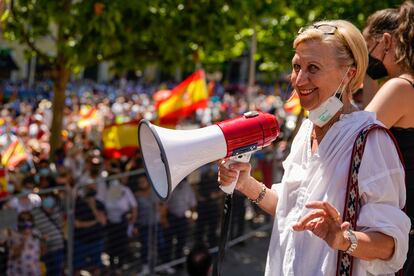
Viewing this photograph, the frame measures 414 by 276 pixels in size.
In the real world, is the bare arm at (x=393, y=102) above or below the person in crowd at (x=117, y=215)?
above

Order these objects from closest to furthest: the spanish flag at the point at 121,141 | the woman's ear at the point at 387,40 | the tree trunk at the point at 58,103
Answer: the woman's ear at the point at 387,40, the tree trunk at the point at 58,103, the spanish flag at the point at 121,141

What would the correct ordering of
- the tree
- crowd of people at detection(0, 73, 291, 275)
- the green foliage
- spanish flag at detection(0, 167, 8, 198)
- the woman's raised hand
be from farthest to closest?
the green foliage < the tree < spanish flag at detection(0, 167, 8, 198) < crowd of people at detection(0, 73, 291, 275) < the woman's raised hand

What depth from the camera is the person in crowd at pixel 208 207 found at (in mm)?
7730

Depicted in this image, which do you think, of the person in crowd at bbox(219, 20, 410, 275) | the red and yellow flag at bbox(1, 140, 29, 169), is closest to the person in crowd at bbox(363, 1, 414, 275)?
the person in crowd at bbox(219, 20, 410, 275)

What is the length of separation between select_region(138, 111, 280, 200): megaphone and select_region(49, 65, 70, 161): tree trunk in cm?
587

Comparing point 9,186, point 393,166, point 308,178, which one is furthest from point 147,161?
point 9,186

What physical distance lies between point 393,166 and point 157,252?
542 cm

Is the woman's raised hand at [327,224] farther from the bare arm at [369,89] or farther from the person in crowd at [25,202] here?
the person in crowd at [25,202]

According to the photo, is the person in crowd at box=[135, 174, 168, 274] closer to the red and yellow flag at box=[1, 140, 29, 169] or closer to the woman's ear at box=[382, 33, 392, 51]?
the red and yellow flag at box=[1, 140, 29, 169]

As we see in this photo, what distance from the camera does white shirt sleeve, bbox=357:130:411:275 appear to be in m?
1.89

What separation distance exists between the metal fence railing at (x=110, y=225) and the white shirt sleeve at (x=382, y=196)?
3.83 m

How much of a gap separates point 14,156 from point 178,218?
245 cm

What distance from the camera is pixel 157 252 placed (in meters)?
7.10

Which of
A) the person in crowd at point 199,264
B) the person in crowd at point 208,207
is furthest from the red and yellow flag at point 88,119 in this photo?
the person in crowd at point 199,264
